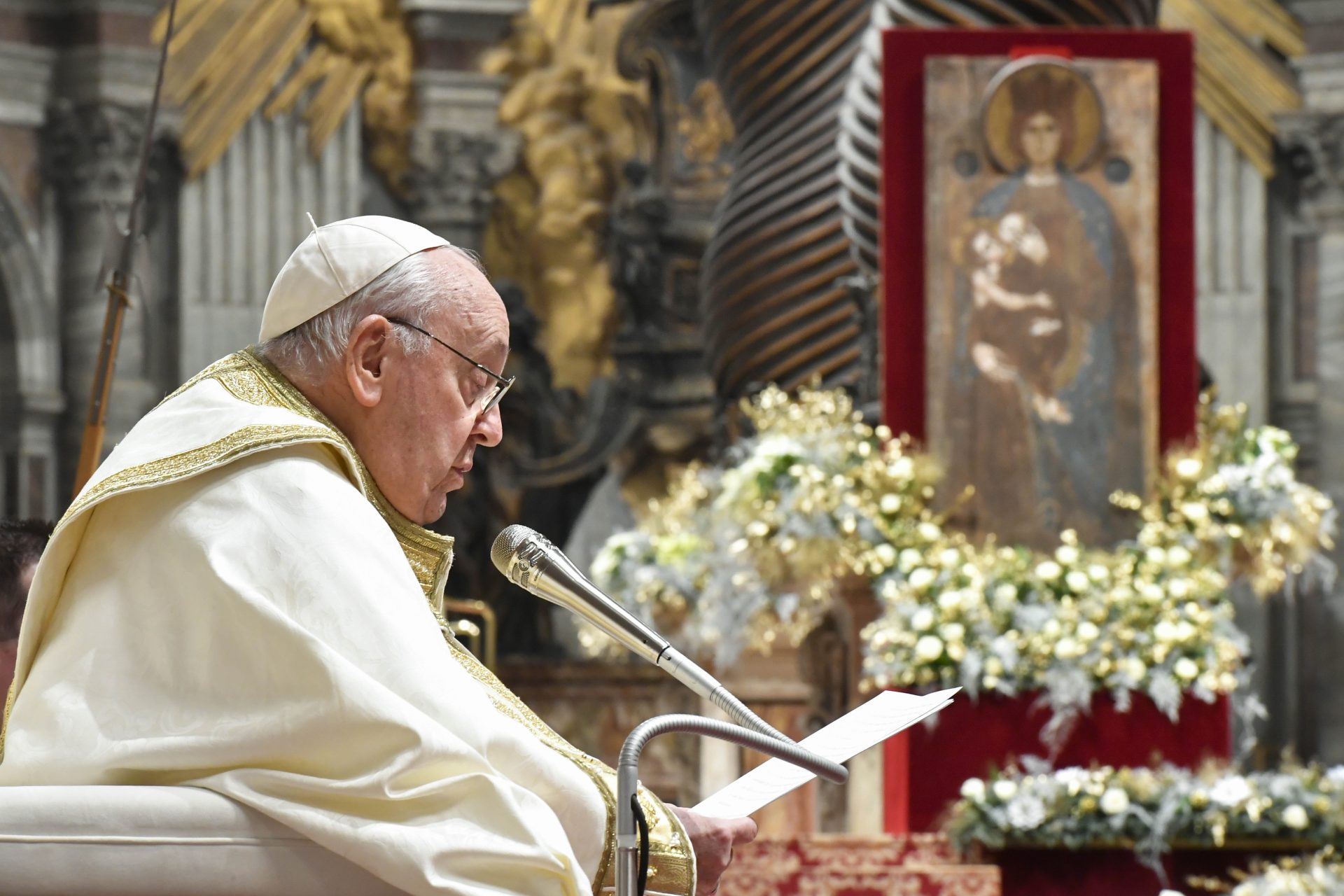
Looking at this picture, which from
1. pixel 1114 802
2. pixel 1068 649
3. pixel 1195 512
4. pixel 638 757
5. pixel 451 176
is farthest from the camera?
pixel 451 176

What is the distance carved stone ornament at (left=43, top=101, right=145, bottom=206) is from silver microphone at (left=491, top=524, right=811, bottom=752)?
30.1ft

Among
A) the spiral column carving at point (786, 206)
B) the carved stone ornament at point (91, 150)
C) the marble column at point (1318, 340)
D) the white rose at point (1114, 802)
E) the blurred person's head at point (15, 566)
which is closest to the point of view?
the blurred person's head at point (15, 566)

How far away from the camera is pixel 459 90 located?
1273 cm

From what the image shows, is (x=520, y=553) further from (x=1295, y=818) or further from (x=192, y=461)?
(x=1295, y=818)

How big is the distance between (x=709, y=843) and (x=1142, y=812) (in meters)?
2.89

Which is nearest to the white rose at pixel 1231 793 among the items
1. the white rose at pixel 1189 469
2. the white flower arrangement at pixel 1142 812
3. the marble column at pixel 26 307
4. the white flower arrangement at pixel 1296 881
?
the white flower arrangement at pixel 1142 812

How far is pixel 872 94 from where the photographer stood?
6.58 meters

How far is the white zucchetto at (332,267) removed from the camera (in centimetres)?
242

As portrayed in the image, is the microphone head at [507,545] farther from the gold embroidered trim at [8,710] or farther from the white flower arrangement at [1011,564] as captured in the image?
the white flower arrangement at [1011,564]

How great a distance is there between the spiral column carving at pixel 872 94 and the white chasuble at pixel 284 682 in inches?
171

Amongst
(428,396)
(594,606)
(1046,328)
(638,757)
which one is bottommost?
(638,757)

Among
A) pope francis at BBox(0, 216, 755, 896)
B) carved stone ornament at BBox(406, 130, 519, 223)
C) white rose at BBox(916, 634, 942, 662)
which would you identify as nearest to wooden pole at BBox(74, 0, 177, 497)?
pope francis at BBox(0, 216, 755, 896)

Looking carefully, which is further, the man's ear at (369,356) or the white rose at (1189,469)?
the white rose at (1189,469)

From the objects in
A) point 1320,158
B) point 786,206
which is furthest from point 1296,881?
point 1320,158
